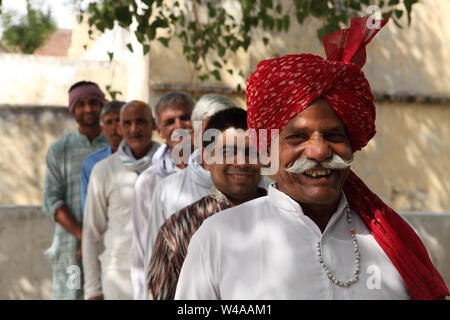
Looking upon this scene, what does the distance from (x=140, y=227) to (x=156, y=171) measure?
0.40m

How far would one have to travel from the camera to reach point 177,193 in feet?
12.4

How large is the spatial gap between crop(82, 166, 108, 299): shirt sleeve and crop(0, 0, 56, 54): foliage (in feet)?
90.3

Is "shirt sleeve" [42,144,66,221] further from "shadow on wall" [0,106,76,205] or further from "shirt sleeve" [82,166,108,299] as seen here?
"shadow on wall" [0,106,76,205]

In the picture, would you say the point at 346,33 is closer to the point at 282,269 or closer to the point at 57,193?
the point at 282,269

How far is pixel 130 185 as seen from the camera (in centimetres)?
501

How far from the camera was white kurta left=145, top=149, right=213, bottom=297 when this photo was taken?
3.70 m

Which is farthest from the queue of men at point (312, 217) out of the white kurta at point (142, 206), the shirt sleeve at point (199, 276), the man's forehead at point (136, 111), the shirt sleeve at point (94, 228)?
the shirt sleeve at point (94, 228)

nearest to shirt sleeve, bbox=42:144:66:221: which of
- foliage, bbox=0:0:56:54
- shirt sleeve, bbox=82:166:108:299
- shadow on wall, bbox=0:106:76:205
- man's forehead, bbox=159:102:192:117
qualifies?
shirt sleeve, bbox=82:166:108:299

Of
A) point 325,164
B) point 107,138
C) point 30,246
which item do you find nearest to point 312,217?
point 325,164

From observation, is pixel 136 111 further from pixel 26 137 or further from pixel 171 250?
pixel 26 137

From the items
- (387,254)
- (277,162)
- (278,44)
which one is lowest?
(387,254)
